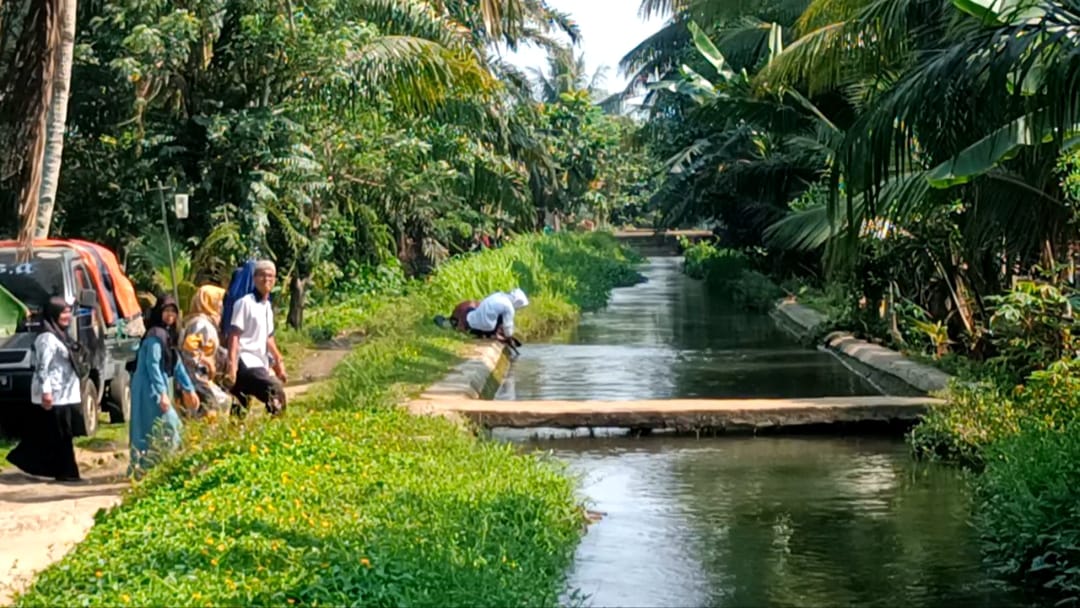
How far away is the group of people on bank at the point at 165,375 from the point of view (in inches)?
452

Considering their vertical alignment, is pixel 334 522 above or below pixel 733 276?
above

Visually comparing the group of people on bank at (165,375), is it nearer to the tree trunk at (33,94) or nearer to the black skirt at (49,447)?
the black skirt at (49,447)

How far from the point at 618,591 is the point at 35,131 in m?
5.26

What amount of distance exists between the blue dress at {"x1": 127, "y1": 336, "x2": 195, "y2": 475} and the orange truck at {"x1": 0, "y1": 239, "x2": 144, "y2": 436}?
1994mm

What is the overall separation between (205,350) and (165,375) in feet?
1.86

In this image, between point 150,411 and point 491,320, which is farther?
point 491,320

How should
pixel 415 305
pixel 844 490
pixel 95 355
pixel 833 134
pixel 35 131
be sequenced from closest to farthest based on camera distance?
pixel 35 131 < pixel 844 490 < pixel 95 355 < pixel 833 134 < pixel 415 305

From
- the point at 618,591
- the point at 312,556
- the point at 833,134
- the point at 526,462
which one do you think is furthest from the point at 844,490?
the point at 833,134

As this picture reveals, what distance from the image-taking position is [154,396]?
37.5 feet

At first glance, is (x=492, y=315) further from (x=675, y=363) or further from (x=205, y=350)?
(x=205, y=350)

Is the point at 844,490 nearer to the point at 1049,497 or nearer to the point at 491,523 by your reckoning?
the point at 1049,497

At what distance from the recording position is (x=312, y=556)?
7.58 meters

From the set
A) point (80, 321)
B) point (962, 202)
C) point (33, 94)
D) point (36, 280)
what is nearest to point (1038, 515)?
point (33, 94)

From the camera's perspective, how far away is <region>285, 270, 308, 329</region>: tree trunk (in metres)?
23.6
